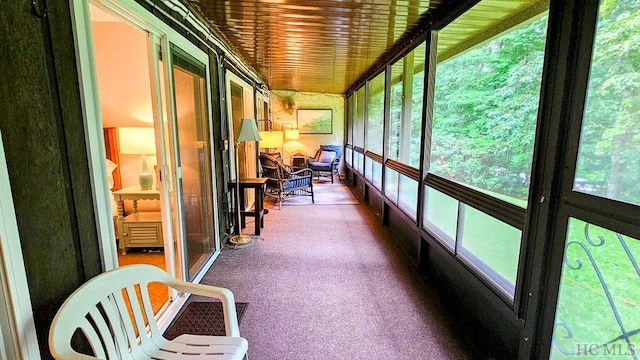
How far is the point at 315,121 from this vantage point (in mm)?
8469

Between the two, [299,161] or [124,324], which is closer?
[124,324]

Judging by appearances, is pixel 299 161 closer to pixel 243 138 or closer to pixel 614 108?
pixel 243 138

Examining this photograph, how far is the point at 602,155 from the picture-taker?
1146mm

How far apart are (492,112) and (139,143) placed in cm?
325

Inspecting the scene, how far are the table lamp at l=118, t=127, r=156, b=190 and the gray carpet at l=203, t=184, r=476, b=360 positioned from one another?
3.63 ft

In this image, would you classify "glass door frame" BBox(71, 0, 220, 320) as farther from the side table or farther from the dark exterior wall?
the side table

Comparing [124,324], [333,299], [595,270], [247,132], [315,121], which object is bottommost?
[333,299]

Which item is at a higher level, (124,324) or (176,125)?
(176,125)

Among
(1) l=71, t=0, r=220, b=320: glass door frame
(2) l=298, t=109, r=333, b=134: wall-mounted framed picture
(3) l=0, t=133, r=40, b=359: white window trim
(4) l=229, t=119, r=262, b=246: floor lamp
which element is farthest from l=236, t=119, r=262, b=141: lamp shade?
(2) l=298, t=109, r=333, b=134: wall-mounted framed picture

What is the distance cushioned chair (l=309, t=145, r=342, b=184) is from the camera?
7652mm

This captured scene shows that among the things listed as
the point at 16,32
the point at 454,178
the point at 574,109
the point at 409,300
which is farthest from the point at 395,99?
the point at 16,32

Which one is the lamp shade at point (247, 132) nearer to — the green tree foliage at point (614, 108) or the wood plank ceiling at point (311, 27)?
the wood plank ceiling at point (311, 27)

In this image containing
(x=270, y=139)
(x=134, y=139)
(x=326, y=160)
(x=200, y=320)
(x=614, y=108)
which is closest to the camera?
(x=614, y=108)

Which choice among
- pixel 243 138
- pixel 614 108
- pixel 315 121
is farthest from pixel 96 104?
pixel 315 121
